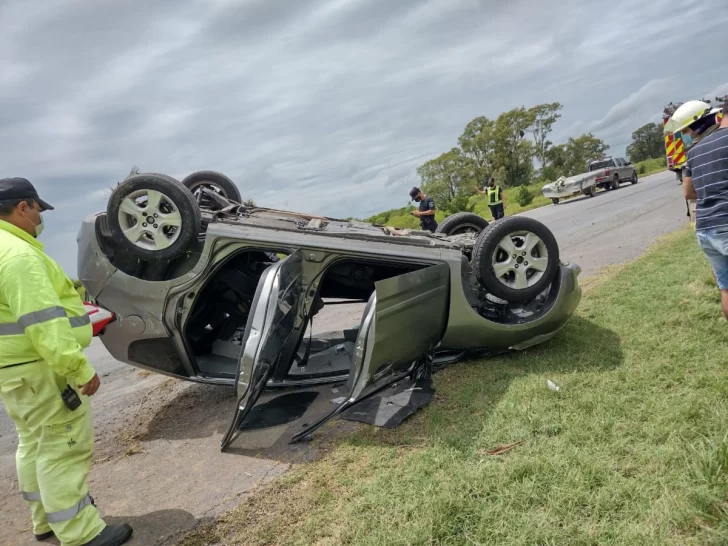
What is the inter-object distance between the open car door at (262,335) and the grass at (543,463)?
62 centimetres

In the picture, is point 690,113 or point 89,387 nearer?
point 89,387

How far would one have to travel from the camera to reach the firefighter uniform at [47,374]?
2400mm

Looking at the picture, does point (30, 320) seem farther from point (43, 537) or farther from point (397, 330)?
point (397, 330)

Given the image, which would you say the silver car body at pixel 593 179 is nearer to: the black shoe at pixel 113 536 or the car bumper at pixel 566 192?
the car bumper at pixel 566 192

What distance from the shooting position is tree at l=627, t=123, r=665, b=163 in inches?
2611

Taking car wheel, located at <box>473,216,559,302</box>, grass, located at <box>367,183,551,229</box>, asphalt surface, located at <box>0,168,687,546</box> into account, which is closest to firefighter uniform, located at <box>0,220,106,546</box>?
asphalt surface, located at <box>0,168,687,546</box>

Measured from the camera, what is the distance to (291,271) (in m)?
3.78

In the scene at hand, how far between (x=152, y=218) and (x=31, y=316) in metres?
1.77

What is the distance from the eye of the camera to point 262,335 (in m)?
3.33

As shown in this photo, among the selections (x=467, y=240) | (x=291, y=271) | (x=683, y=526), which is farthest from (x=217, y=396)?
(x=683, y=526)

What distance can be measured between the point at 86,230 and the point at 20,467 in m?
2.03

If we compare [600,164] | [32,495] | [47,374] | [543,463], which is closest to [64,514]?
[32,495]

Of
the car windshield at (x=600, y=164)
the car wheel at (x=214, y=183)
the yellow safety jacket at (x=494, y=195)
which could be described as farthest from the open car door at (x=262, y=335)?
the car windshield at (x=600, y=164)

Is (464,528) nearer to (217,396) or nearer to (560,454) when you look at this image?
(560,454)
